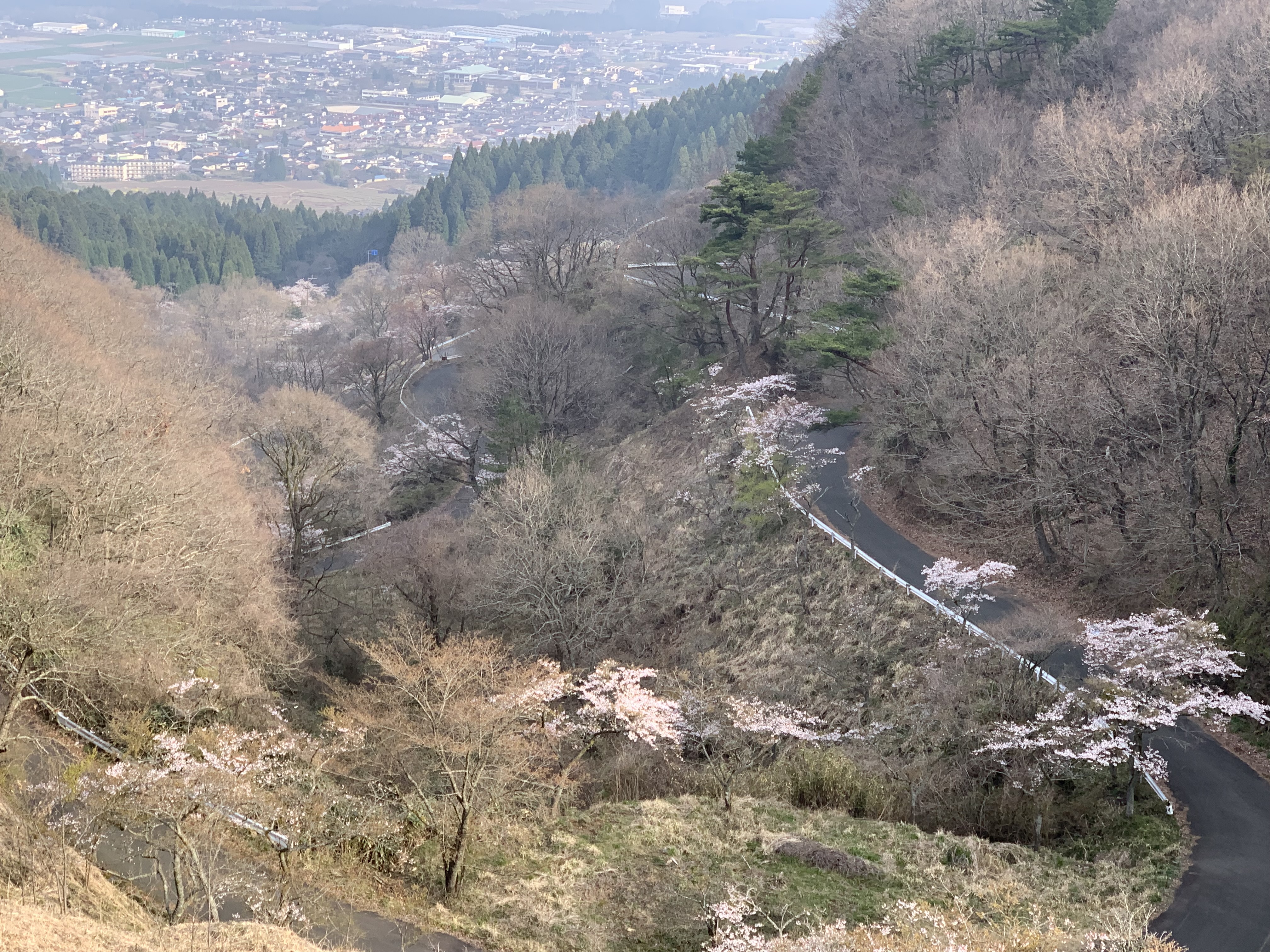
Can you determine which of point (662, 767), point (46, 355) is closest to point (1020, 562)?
point (662, 767)

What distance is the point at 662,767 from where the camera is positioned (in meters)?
21.8

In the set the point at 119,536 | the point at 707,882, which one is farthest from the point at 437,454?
the point at 707,882

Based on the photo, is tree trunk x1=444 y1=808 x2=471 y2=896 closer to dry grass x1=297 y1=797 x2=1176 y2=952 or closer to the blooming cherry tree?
dry grass x1=297 y1=797 x2=1176 y2=952

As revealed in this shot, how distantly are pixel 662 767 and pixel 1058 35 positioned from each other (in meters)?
38.5

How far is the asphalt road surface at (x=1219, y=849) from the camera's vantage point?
14352 millimetres

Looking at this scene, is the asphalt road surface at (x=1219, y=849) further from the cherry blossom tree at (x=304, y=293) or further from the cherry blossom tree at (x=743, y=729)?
the cherry blossom tree at (x=304, y=293)

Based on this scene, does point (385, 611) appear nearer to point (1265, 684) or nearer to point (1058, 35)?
point (1265, 684)

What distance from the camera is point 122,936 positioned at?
12.0 meters

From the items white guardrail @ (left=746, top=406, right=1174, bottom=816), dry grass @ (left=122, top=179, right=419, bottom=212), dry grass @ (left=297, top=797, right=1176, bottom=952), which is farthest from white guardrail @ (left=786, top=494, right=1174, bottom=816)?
dry grass @ (left=122, top=179, right=419, bottom=212)

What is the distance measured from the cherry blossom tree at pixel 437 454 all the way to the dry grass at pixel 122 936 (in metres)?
29.7

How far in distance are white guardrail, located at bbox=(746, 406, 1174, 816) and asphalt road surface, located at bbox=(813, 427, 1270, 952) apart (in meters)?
0.37

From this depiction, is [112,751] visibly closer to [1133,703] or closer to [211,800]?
[211,800]

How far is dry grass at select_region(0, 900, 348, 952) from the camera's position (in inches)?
440

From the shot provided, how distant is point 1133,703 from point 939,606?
759 centimetres
